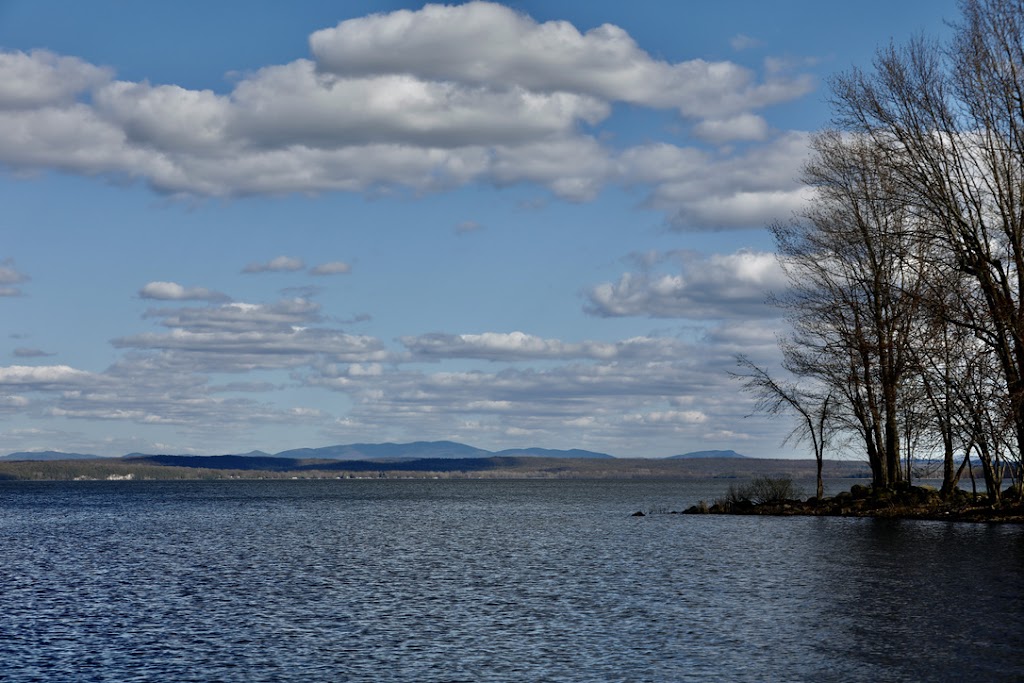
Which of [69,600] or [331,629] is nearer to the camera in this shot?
[331,629]

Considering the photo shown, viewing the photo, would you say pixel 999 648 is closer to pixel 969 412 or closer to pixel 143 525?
pixel 969 412

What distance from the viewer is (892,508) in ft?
208

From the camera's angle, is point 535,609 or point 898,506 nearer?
point 535,609

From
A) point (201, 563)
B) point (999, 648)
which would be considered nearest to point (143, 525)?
point (201, 563)

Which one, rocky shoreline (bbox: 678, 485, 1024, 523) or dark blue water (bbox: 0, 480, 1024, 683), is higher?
rocky shoreline (bbox: 678, 485, 1024, 523)

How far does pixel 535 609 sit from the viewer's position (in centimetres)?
2903

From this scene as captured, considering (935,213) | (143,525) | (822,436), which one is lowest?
(143,525)

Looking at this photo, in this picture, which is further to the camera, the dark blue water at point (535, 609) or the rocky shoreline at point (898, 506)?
the rocky shoreline at point (898, 506)

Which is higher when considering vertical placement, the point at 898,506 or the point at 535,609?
the point at 898,506

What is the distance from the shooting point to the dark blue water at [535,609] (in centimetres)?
2094

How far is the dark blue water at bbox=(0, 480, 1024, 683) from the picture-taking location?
68.7ft

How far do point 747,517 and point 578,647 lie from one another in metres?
52.7

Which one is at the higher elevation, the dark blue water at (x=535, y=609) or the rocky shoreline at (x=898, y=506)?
the rocky shoreline at (x=898, y=506)

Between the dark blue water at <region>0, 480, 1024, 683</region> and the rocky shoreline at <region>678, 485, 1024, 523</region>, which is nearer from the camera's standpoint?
the dark blue water at <region>0, 480, 1024, 683</region>
